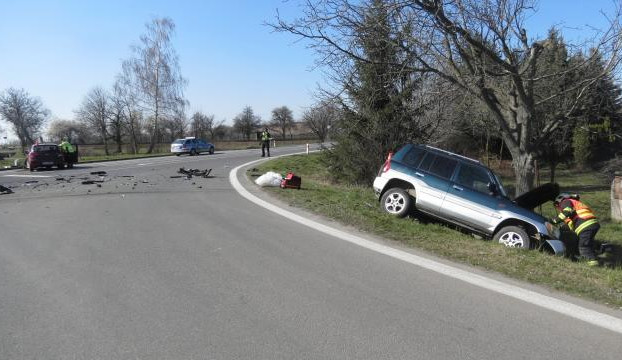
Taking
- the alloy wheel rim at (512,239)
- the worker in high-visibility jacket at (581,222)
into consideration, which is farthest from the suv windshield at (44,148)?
the worker in high-visibility jacket at (581,222)

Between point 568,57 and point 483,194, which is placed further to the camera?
point 568,57

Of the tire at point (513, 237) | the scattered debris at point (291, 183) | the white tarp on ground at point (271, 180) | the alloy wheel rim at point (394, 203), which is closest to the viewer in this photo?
the tire at point (513, 237)

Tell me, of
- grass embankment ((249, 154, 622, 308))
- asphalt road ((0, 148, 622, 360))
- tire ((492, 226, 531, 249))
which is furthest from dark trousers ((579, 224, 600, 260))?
asphalt road ((0, 148, 622, 360))

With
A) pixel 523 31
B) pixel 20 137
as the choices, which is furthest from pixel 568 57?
pixel 20 137

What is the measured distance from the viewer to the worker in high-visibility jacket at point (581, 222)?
336 inches

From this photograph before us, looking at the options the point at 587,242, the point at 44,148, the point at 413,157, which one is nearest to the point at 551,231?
the point at 587,242

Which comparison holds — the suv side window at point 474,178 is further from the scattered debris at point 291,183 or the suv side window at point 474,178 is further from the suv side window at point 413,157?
the scattered debris at point 291,183

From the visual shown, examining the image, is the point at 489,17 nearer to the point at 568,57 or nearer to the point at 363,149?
the point at 568,57

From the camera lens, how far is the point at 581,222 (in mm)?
8625

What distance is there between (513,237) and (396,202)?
2.23m

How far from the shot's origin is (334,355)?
3.45 meters

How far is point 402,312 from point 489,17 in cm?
778

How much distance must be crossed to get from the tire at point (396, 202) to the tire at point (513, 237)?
5.64 ft

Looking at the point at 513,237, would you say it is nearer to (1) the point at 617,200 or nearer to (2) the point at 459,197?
(2) the point at 459,197
